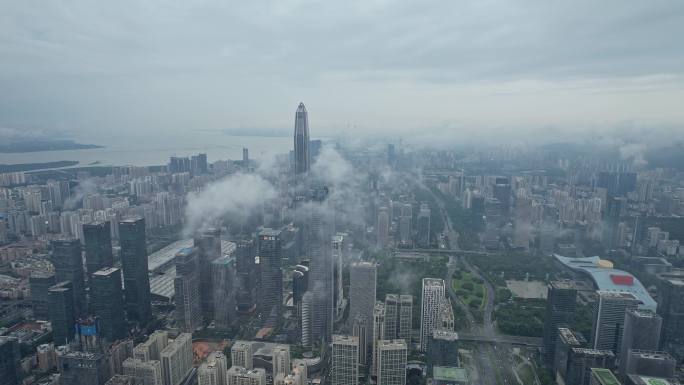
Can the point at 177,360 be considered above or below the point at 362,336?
below

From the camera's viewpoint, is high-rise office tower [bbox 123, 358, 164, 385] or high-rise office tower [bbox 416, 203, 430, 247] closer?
high-rise office tower [bbox 123, 358, 164, 385]

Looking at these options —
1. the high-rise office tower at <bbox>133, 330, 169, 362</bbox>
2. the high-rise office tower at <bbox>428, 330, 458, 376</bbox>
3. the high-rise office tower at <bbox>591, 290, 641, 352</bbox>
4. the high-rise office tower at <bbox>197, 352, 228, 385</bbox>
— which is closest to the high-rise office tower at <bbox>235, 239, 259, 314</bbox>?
the high-rise office tower at <bbox>133, 330, 169, 362</bbox>

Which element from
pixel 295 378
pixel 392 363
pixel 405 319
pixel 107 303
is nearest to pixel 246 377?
pixel 295 378

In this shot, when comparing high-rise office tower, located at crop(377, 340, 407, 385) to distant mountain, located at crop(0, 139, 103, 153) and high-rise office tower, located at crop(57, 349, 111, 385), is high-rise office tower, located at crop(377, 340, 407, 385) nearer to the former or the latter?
high-rise office tower, located at crop(57, 349, 111, 385)

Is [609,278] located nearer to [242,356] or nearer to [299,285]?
[299,285]

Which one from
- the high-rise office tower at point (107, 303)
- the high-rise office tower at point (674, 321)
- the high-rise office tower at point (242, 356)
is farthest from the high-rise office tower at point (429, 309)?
the high-rise office tower at point (107, 303)

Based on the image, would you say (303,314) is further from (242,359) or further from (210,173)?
(210,173)

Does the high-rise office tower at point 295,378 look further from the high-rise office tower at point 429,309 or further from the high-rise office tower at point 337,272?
the high-rise office tower at point 429,309

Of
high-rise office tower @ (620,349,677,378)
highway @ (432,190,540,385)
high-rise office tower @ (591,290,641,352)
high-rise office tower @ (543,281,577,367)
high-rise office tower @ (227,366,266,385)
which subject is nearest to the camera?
high-rise office tower @ (227,366,266,385)
